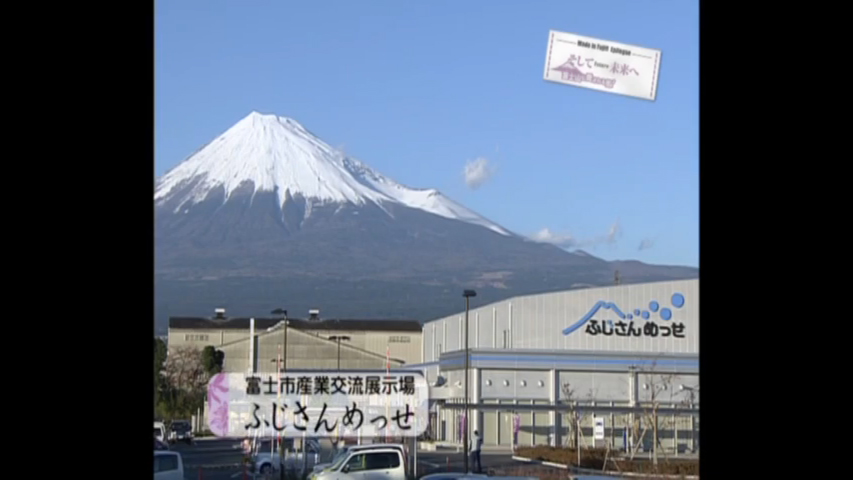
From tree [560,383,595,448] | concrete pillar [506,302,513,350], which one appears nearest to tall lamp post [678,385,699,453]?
tree [560,383,595,448]

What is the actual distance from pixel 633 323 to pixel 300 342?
9.77 metres

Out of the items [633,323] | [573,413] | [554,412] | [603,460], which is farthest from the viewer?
[633,323]

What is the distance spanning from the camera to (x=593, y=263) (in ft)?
240

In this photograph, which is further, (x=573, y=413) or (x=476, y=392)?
(x=476, y=392)

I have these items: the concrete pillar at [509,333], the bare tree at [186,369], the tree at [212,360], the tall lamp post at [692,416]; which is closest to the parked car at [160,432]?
the tree at [212,360]

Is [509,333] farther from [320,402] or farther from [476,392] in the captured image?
[320,402]

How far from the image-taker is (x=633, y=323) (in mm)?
31953

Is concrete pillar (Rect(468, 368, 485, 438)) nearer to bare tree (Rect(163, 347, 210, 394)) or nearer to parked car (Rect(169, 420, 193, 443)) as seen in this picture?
bare tree (Rect(163, 347, 210, 394))

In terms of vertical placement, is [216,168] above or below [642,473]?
above

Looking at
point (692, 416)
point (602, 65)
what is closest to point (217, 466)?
point (692, 416)

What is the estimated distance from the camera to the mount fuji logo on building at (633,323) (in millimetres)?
31844
